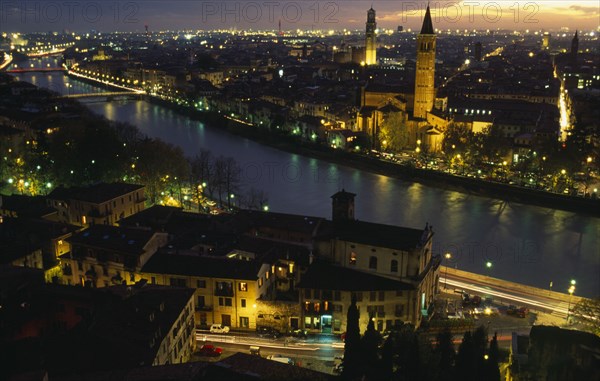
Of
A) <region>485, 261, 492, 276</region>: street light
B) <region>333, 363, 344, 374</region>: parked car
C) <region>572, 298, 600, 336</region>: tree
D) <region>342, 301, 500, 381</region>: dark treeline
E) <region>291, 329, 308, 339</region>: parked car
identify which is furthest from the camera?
<region>485, 261, 492, 276</region>: street light

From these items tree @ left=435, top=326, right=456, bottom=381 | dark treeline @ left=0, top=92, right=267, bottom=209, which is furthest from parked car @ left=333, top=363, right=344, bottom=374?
dark treeline @ left=0, top=92, right=267, bottom=209

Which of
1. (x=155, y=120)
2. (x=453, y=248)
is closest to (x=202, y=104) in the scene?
(x=155, y=120)

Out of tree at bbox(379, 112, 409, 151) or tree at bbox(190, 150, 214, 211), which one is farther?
tree at bbox(379, 112, 409, 151)

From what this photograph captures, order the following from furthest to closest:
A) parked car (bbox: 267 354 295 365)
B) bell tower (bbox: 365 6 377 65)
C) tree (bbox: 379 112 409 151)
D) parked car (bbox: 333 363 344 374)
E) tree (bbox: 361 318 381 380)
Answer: bell tower (bbox: 365 6 377 65) < tree (bbox: 379 112 409 151) < parked car (bbox: 267 354 295 365) < parked car (bbox: 333 363 344 374) < tree (bbox: 361 318 381 380)

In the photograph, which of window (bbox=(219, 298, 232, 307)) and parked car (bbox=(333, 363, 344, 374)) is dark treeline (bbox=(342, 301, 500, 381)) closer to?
parked car (bbox=(333, 363, 344, 374))

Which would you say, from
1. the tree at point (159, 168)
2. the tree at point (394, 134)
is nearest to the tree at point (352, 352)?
the tree at point (159, 168)

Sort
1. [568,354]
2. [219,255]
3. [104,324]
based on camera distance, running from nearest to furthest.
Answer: [568,354] < [104,324] < [219,255]

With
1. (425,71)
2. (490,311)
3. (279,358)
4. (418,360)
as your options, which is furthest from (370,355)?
(425,71)

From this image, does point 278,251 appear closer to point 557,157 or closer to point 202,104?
point 557,157
